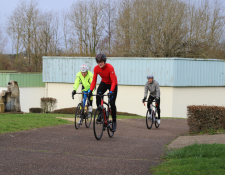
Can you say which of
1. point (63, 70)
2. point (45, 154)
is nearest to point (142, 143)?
point (45, 154)

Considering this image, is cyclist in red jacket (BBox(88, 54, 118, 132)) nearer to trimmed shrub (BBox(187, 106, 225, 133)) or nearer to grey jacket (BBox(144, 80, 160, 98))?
trimmed shrub (BBox(187, 106, 225, 133))

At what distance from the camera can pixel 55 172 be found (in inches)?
187

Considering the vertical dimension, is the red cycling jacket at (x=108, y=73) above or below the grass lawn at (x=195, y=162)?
above

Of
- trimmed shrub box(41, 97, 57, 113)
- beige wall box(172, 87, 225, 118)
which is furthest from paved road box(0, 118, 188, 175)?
beige wall box(172, 87, 225, 118)

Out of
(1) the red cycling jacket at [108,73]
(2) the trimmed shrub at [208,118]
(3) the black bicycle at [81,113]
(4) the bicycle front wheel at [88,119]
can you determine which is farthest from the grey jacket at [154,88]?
(1) the red cycling jacket at [108,73]

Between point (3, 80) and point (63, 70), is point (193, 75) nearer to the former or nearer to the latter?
point (63, 70)

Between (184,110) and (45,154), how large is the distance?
2055cm

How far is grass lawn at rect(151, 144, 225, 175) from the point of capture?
4.78 m

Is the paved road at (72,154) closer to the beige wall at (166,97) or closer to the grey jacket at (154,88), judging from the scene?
the grey jacket at (154,88)

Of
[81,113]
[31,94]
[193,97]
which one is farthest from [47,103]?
[81,113]

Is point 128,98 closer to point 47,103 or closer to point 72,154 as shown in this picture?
point 47,103

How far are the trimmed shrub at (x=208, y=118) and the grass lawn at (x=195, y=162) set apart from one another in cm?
378

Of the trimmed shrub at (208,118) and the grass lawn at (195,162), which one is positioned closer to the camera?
the grass lawn at (195,162)

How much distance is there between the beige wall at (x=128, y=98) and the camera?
25.0m
